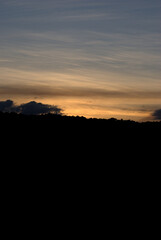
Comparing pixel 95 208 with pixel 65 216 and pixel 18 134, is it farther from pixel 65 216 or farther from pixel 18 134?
pixel 18 134

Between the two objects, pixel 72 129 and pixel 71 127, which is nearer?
pixel 72 129

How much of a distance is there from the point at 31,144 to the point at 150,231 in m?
12.5

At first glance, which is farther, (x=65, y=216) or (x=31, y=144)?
(x=31, y=144)

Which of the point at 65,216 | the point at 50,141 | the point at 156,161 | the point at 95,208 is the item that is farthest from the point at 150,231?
the point at 50,141

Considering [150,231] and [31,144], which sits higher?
[31,144]

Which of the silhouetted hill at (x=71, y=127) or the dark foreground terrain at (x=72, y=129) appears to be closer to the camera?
the dark foreground terrain at (x=72, y=129)

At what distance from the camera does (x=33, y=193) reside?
2311 centimetres

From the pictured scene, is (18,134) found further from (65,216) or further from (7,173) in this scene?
(65,216)

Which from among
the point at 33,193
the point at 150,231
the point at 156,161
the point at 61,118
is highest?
the point at 61,118

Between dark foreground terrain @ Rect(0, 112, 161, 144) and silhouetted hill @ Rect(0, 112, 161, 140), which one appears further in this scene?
silhouetted hill @ Rect(0, 112, 161, 140)

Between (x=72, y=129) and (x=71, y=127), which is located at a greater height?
(x=71, y=127)

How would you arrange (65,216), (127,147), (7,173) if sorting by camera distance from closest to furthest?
(65,216), (7,173), (127,147)

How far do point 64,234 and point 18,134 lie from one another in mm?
13386

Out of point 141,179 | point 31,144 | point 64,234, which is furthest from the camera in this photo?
point 31,144
